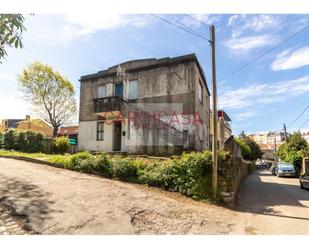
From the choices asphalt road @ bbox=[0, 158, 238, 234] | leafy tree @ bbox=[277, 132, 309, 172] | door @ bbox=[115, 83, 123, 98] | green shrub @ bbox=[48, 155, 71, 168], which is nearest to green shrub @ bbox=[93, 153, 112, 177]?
asphalt road @ bbox=[0, 158, 238, 234]

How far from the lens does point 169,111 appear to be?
16.2 metres

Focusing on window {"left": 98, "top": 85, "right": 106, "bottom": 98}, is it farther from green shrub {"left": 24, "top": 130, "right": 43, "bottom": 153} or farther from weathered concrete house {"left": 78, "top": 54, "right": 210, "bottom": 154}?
green shrub {"left": 24, "top": 130, "right": 43, "bottom": 153}

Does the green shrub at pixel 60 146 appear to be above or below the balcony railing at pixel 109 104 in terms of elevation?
below

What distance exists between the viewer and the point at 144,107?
17.1 metres

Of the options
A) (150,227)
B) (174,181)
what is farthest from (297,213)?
(150,227)

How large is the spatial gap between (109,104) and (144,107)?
96.9 inches

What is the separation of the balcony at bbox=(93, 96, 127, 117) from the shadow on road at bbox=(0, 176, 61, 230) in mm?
9030

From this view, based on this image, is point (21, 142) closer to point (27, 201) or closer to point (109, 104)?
point (109, 104)

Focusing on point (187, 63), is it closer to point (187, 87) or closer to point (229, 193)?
point (187, 87)

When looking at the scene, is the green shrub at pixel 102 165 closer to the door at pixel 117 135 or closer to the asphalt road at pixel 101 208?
the asphalt road at pixel 101 208

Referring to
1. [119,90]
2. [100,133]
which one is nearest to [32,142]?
[100,133]

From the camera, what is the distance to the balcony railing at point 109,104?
16.8 meters

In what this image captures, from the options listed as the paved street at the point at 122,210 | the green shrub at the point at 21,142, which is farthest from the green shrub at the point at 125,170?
the green shrub at the point at 21,142
